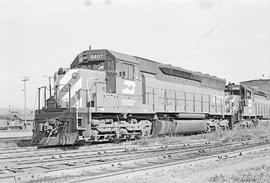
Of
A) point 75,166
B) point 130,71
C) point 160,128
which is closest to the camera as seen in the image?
point 75,166

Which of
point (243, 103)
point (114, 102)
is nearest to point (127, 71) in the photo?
point (114, 102)

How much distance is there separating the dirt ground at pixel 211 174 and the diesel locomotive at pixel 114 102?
4834 mm

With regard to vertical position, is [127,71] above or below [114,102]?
above

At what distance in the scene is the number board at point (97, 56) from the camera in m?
13.0

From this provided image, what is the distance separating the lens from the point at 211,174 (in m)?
6.55

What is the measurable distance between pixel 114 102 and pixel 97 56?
2.02 m

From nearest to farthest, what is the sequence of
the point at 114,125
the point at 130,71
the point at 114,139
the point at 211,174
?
the point at 211,174 → the point at 114,125 → the point at 114,139 → the point at 130,71

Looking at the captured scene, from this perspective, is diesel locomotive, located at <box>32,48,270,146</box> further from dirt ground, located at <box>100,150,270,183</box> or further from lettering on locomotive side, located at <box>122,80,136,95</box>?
dirt ground, located at <box>100,150,270,183</box>

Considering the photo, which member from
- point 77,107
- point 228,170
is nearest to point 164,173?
point 228,170

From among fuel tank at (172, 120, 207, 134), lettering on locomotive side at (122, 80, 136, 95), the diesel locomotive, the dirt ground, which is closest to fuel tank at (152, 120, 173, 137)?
the diesel locomotive

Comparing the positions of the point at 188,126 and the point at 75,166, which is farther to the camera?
the point at 188,126

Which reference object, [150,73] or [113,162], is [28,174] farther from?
[150,73]

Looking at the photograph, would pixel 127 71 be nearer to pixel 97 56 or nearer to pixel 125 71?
pixel 125 71

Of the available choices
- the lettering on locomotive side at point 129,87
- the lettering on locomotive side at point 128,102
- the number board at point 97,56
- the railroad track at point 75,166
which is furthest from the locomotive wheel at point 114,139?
the number board at point 97,56
